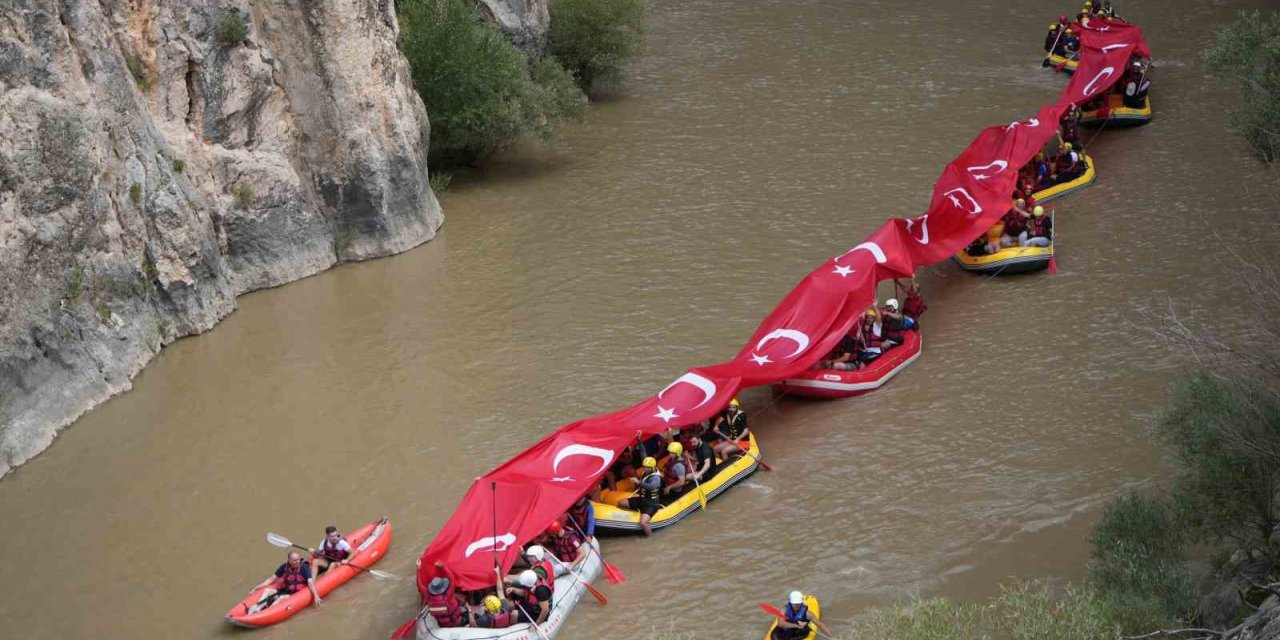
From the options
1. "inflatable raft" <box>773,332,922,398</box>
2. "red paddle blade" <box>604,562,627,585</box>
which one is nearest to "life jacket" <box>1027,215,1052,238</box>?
"inflatable raft" <box>773,332,922,398</box>

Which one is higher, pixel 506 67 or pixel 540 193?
pixel 506 67

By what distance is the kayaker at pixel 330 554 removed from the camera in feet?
58.3

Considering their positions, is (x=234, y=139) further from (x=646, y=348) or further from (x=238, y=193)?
(x=646, y=348)

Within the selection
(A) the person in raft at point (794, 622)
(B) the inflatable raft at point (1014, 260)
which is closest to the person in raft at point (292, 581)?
(A) the person in raft at point (794, 622)

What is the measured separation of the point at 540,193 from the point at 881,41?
1374 cm

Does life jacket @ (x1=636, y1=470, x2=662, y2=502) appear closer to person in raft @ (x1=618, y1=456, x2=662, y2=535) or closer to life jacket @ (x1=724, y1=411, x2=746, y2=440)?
person in raft @ (x1=618, y1=456, x2=662, y2=535)

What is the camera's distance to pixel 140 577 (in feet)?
59.5

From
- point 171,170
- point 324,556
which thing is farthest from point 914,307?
point 171,170

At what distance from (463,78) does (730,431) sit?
45.2ft

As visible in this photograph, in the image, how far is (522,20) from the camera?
1374 inches

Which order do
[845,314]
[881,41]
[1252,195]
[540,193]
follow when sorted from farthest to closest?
[881,41] → [540,193] → [1252,195] → [845,314]

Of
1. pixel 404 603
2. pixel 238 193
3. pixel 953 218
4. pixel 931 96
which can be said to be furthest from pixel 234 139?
pixel 931 96

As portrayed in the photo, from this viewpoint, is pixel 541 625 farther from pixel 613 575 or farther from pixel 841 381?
pixel 841 381

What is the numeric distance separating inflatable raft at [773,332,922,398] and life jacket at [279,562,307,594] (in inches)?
311
